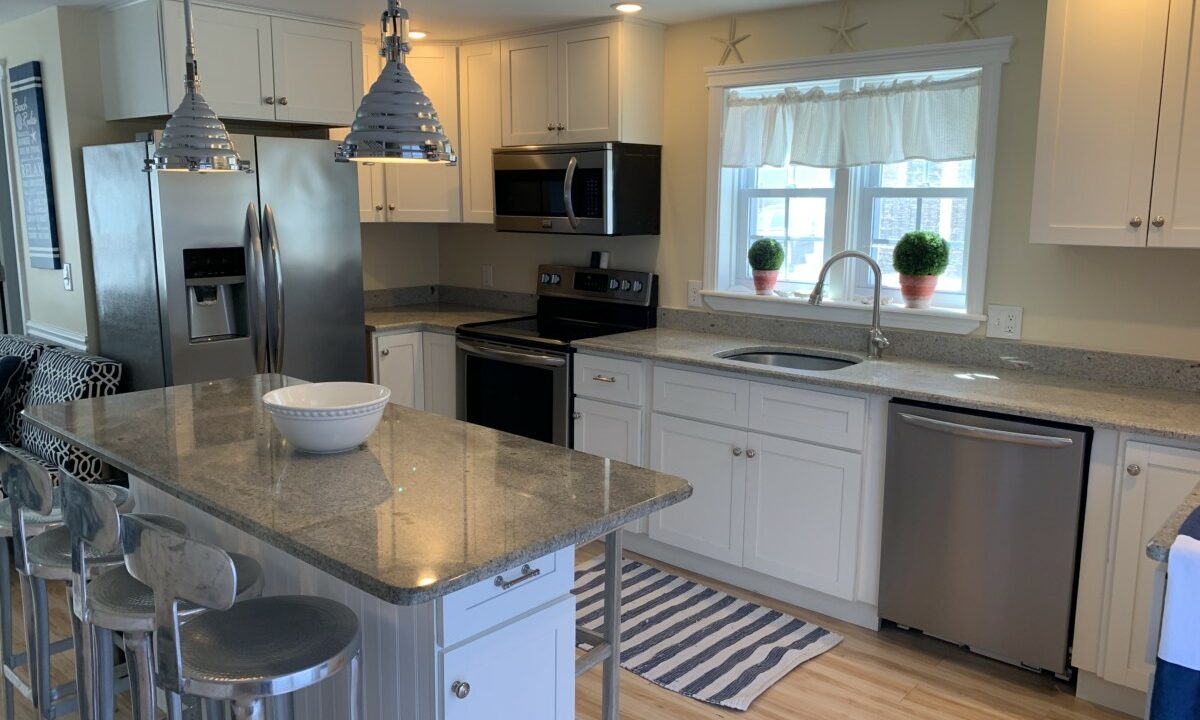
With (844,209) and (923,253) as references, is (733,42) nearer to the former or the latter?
(844,209)

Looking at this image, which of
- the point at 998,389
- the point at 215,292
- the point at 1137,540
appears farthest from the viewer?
the point at 215,292

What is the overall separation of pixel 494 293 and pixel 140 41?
2092 mm

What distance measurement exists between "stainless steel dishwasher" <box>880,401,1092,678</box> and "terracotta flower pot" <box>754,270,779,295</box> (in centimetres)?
113

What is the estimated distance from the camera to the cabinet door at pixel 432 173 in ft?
14.8

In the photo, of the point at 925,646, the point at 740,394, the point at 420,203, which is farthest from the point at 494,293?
the point at 925,646

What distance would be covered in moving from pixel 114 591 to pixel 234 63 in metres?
2.55

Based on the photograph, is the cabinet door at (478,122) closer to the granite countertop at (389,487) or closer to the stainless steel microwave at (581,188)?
the stainless steel microwave at (581,188)

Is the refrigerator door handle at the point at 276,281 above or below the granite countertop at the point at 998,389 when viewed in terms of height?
above

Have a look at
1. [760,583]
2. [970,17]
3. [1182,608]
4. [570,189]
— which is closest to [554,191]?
[570,189]

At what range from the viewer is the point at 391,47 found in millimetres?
1883

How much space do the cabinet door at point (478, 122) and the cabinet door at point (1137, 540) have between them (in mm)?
2969

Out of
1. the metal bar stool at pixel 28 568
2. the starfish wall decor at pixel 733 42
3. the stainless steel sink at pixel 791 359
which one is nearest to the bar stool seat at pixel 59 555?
the metal bar stool at pixel 28 568

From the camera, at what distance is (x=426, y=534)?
1.66m

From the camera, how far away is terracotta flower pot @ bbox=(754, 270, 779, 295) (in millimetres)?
3928
